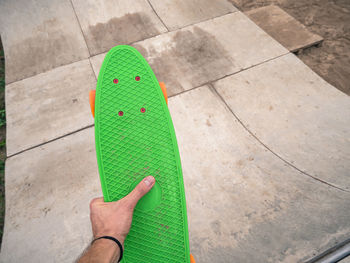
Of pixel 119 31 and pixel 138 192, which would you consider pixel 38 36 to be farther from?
pixel 138 192

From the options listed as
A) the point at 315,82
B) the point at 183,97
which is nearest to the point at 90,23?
the point at 183,97

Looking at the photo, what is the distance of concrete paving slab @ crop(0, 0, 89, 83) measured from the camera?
135 inches

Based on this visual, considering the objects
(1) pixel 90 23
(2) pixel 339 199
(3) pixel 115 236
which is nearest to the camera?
(3) pixel 115 236

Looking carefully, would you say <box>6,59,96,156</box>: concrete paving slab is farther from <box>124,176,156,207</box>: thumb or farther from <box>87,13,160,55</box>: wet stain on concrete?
<box>124,176,156,207</box>: thumb

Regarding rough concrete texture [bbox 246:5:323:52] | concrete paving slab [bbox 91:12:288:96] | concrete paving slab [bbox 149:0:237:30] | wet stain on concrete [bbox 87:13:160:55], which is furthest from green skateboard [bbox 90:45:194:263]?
rough concrete texture [bbox 246:5:323:52]

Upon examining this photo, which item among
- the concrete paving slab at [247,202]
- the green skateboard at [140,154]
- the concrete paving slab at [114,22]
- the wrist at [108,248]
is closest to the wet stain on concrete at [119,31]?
the concrete paving slab at [114,22]

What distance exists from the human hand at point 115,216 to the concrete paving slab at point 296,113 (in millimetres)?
1842

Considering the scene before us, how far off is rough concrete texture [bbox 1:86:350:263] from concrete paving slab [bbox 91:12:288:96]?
2.42 feet

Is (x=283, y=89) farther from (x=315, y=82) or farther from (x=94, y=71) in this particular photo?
(x=94, y=71)

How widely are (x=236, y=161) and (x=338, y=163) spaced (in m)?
1.09

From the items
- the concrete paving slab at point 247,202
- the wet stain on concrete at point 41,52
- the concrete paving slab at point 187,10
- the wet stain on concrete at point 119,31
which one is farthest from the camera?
the concrete paving slab at point 187,10

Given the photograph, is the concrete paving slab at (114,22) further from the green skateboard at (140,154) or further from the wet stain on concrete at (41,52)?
the green skateboard at (140,154)

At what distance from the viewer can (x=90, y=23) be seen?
390 centimetres

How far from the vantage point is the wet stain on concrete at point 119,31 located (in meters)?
3.54
